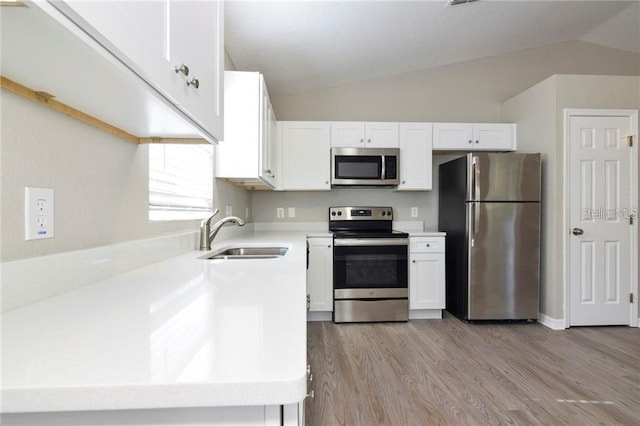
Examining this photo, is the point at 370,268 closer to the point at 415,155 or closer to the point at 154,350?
the point at 415,155

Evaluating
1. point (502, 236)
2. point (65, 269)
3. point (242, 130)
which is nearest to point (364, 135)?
point (242, 130)

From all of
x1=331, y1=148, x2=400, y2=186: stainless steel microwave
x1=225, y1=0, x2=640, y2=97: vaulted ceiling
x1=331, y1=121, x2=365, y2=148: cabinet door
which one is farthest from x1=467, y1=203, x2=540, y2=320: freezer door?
x1=225, y1=0, x2=640, y2=97: vaulted ceiling

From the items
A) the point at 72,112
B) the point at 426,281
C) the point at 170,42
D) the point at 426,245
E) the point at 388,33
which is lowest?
the point at 426,281

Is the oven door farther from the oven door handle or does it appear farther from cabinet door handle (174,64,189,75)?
cabinet door handle (174,64,189,75)

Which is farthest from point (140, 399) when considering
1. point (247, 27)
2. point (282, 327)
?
point (247, 27)

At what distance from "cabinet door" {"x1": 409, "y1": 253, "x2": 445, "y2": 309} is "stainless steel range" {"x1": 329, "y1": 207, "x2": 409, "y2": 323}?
9 cm

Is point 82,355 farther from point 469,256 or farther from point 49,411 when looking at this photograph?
point 469,256

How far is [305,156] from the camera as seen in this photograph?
10.6ft

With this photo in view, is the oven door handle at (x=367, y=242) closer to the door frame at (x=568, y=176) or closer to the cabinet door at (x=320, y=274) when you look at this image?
the cabinet door at (x=320, y=274)

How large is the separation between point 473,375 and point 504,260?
1.33 meters

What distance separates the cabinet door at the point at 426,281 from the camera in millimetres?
3084

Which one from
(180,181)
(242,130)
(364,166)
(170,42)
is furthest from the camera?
(364,166)

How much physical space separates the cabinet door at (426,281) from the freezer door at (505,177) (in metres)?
0.72

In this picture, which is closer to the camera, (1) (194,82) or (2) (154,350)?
(2) (154,350)
